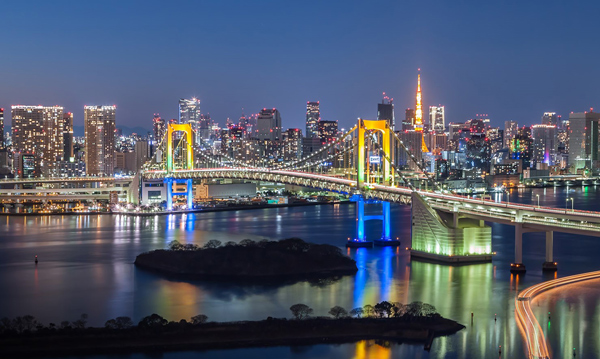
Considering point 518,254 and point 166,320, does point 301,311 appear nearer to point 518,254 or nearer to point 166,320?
point 166,320

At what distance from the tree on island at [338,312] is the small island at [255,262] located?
4.21 metres

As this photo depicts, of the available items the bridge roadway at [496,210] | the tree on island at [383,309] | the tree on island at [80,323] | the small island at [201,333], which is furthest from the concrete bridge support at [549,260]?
the tree on island at [80,323]

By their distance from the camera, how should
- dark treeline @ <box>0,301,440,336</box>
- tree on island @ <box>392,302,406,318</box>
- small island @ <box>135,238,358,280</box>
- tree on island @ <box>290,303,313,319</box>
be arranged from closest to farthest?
dark treeline @ <box>0,301,440,336</box> → tree on island @ <box>392,302,406,318</box> → tree on island @ <box>290,303,313,319</box> → small island @ <box>135,238,358,280</box>

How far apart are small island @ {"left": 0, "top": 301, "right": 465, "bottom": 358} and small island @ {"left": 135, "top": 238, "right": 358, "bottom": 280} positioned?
4.81 meters

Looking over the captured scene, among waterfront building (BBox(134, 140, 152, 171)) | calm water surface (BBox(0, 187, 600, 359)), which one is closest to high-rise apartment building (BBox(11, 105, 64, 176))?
waterfront building (BBox(134, 140, 152, 171))

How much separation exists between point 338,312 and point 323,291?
2661 mm

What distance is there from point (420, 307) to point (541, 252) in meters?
8.46

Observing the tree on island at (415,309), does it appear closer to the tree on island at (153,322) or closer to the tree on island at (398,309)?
the tree on island at (398,309)

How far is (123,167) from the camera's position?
233ft

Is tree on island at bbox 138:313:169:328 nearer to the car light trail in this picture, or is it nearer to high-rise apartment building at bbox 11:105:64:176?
the car light trail

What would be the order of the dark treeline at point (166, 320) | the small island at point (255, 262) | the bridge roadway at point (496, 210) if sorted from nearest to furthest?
the dark treeline at point (166, 320)
the bridge roadway at point (496, 210)
the small island at point (255, 262)

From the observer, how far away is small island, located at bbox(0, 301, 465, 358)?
1202 cm

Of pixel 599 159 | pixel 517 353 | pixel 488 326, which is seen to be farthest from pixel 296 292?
pixel 599 159

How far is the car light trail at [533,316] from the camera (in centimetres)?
1150
